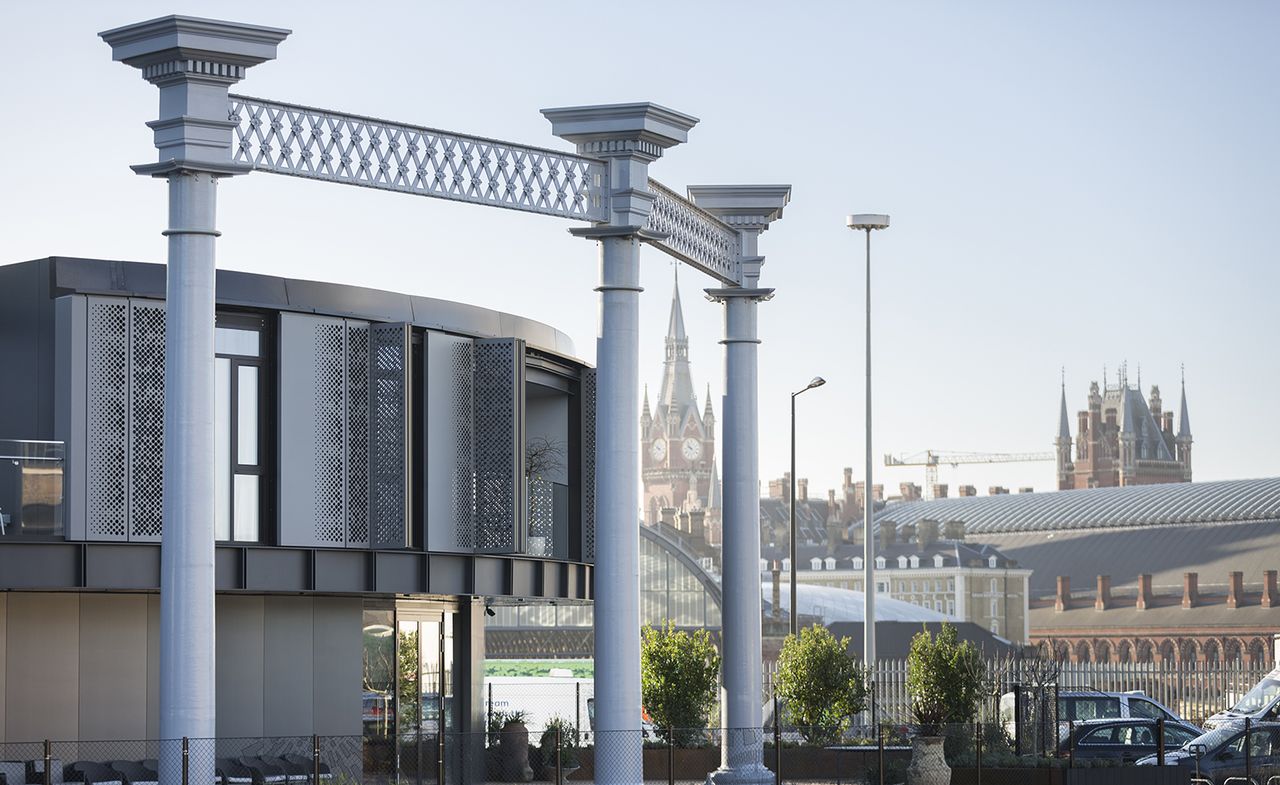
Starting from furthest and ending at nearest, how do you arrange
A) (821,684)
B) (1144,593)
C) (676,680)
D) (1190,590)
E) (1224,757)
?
(1144,593), (1190,590), (821,684), (676,680), (1224,757)

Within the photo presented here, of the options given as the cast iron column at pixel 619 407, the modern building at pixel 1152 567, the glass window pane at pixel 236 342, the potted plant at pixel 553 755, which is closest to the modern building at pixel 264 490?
the glass window pane at pixel 236 342

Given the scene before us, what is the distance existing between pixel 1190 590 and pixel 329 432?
131459mm

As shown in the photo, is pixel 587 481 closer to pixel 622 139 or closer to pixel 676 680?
pixel 676 680

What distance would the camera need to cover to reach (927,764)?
2520 cm

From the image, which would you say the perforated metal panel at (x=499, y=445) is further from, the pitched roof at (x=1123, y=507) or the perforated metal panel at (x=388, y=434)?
the pitched roof at (x=1123, y=507)

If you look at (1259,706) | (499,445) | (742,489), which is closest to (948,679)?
(1259,706)

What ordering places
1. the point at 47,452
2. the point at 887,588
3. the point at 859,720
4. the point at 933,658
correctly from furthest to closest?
1. the point at 887,588
2. the point at 859,720
3. the point at 933,658
4. the point at 47,452

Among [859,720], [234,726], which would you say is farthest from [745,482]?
[859,720]

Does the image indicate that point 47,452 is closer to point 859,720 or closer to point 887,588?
point 859,720

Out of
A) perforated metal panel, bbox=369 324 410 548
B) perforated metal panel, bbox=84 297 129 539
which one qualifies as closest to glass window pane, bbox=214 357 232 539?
perforated metal panel, bbox=84 297 129 539

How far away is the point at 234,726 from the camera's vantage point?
79.9 ft

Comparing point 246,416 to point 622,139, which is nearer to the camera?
point 622,139

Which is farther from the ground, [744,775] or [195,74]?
[195,74]

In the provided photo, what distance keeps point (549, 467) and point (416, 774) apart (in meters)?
5.14
